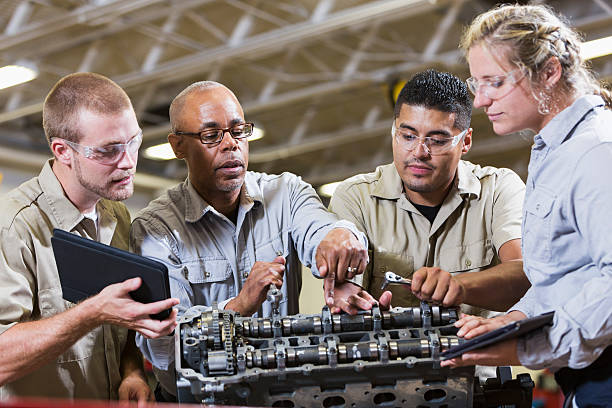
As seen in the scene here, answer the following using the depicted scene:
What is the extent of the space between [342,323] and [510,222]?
0.95 meters

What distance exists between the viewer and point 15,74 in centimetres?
799

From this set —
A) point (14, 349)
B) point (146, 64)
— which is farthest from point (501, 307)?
point (146, 64)

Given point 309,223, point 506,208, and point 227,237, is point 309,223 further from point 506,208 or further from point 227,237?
point 506,208

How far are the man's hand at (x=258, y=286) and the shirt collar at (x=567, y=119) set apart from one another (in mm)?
916

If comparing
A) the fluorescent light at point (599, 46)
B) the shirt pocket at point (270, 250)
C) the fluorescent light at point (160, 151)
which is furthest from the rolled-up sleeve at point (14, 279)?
the fluorescent light at point (160, 151)

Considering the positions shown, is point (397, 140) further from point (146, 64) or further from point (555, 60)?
point (146, 64)

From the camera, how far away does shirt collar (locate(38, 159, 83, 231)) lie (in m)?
2.46

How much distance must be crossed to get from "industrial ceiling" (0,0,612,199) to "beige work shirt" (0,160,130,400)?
15.6ft

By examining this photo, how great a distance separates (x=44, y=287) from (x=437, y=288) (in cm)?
127

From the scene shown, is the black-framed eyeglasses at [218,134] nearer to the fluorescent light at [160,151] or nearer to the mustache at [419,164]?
the mustache at [419,164]

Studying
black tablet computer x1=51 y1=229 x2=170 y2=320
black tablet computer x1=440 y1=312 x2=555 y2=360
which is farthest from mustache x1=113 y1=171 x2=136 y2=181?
black tablet computer x1=440 y1=312 x2=555 y2=360

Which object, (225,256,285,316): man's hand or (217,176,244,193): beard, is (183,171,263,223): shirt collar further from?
(225,256,285,316): man's hand

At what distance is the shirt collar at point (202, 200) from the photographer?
2701 millimetres

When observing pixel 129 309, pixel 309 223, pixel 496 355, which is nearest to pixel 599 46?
pixel 309 223
